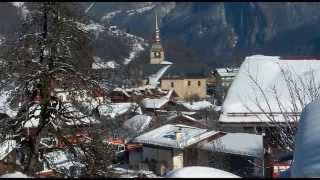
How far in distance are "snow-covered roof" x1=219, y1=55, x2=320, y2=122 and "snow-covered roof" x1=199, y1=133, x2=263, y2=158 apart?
1.78m

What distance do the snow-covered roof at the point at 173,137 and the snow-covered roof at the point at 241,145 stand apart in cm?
73

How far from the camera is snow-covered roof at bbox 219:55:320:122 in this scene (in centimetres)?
1065

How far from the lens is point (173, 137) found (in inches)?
615

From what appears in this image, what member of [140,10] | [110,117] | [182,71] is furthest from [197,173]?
[140,10]

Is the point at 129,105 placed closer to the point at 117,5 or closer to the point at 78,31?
the point at 78,31

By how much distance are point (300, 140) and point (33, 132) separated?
235 centimetres

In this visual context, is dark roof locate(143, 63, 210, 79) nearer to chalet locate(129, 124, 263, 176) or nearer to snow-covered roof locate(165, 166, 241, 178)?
chalet locate(129, 124, 263, 176)

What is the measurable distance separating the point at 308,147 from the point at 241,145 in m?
10.0

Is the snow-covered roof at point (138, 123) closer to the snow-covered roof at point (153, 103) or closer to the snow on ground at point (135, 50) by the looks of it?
the snow-covered roof at point (153, 103)

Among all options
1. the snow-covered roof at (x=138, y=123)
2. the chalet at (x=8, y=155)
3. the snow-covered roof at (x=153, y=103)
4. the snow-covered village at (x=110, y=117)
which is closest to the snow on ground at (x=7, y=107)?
the snow-covered village at (x=110, y=117)

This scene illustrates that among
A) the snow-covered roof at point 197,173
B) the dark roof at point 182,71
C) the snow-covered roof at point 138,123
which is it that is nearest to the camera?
the snow-covered roof at point 197,173

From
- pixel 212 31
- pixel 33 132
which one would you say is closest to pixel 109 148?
pixel 33 132

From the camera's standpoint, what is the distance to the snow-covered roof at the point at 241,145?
42.6 ft

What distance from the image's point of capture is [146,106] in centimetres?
2939
